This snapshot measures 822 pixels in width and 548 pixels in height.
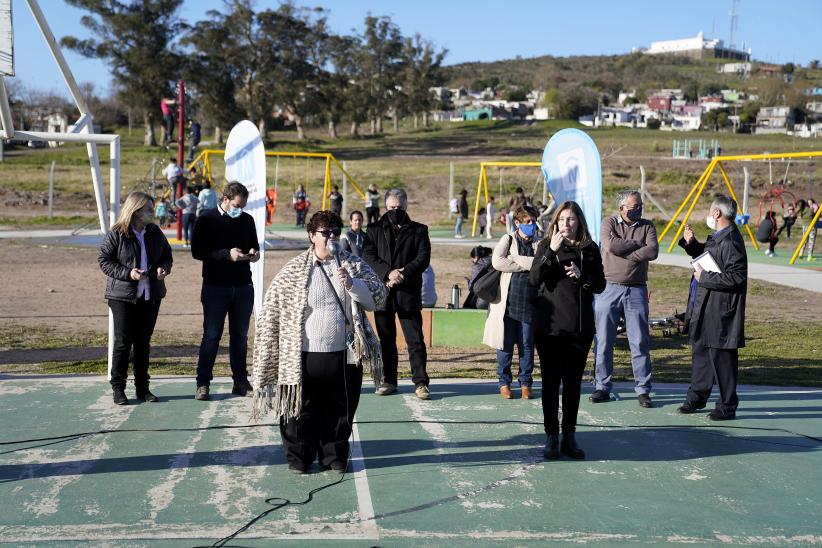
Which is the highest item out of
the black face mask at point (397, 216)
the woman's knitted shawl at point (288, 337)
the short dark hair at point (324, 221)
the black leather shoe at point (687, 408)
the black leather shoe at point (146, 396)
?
the short dark hair at point (324, 221)

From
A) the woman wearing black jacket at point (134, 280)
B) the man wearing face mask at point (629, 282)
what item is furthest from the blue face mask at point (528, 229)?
the woman wearing black jacket at point (134, 280)

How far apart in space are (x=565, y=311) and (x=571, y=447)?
912 mm

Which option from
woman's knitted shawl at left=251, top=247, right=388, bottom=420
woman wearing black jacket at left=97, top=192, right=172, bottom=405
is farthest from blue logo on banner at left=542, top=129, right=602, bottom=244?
woman wearing black jacket at left=97, top=192, right=172, bottom=405

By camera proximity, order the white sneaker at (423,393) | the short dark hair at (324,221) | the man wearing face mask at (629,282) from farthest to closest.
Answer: the white sneaker at (423,393)
the man wearing face mask at (629,282)
the short dark hair at (324,221)

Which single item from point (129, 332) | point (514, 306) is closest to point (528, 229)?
point (514, 306)

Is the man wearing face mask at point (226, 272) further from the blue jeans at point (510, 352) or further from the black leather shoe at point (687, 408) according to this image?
the black leather shoe at point (687, 408)

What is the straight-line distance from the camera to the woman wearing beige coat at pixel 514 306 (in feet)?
25.7

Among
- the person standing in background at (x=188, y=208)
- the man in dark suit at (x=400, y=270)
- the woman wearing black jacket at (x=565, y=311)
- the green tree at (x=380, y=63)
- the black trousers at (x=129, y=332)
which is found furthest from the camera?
the green tree at (x=380, y=63)

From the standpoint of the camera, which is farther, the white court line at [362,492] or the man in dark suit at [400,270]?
the man in dark suit at [400,270]

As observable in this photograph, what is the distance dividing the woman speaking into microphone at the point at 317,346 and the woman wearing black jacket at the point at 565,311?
1.11 metres

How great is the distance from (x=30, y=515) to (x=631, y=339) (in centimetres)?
491

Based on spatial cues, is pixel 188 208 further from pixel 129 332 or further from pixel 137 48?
pixel 137 48

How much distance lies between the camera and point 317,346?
19.2ft

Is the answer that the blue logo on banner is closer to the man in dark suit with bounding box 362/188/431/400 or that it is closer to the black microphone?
the man in dark suit with bounding box 362/188/431/400
